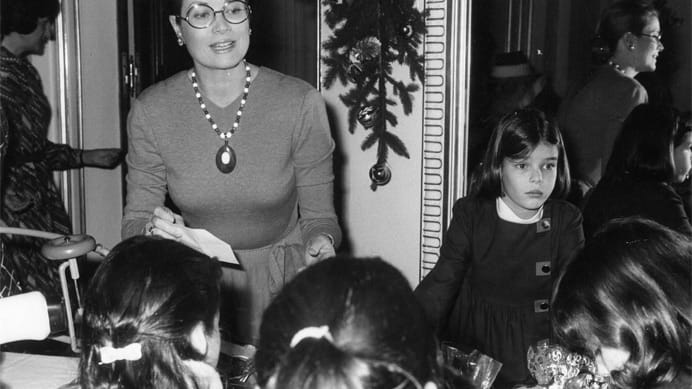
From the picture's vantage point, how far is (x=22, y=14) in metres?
2.93

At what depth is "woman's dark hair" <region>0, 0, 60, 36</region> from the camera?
289 centimetres

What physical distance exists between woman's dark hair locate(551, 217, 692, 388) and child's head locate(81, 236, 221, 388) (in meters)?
0.65

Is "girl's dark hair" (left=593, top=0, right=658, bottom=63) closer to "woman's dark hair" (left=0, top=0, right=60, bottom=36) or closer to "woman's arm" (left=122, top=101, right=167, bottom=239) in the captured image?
"woman's arm" (left=122, top=101, right=167, bottom=239)

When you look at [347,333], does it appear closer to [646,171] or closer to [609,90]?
[646,171]

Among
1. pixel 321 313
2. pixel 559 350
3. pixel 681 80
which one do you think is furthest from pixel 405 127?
pixel 321 313

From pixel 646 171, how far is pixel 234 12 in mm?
1570

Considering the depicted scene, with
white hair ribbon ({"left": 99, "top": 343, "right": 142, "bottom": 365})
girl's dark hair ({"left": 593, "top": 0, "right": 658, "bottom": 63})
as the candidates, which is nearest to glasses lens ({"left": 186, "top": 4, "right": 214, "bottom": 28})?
white hair ribbon ({"left": 99, "top": 343, "right": 142, "bottom": 365})

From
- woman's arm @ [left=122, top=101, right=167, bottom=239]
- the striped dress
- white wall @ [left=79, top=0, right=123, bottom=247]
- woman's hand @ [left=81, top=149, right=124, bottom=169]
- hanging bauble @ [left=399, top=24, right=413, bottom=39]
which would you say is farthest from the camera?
white wall @ [left=79, top=0, right=123, bottom=247]

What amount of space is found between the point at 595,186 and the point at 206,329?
1.96 meters

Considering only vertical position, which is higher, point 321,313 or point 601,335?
point 321,313

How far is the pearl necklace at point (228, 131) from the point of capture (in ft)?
6.18

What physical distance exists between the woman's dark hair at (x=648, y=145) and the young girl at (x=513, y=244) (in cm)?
47

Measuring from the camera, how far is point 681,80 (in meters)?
2.64

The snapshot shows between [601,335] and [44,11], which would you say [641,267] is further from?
[44,11]
